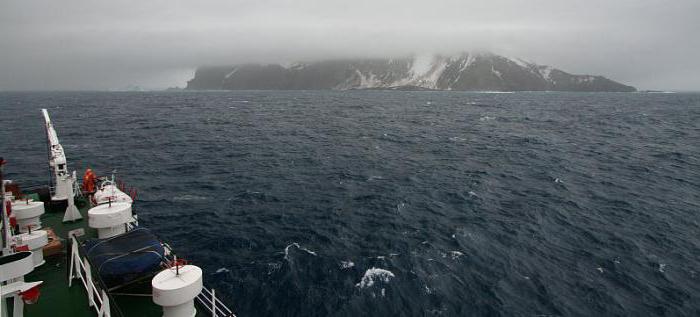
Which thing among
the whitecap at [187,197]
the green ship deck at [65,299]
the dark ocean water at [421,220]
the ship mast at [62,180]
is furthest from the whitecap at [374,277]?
the whitecap at [187,197]

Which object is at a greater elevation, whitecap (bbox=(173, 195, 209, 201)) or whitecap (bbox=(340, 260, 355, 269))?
whitecap (bbox=(173, 195, 209, 201))

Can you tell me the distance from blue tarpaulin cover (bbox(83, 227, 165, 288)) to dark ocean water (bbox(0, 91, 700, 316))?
6350 millimetres

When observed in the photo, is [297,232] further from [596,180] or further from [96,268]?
[596,180]

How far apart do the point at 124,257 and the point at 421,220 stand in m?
25.9

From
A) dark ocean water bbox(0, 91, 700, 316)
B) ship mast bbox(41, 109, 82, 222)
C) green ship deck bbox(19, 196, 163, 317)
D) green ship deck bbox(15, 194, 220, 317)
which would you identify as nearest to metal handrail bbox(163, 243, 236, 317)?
green ship deck bbox(15, 194, 220, 317)

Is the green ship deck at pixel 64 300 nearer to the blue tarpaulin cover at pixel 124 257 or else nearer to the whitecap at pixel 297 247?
the blue tarpaulin cover at pixel 124 257

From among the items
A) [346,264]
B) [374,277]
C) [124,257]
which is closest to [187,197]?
[346,264]

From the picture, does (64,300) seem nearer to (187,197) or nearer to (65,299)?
(65,299)

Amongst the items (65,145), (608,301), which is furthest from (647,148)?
(65,145)

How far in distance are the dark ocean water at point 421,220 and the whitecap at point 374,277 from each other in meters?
0.13

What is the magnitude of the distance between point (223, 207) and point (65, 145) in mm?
53874

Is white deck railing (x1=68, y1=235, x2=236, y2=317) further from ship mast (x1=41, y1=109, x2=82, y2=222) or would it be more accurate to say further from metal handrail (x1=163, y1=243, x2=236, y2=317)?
ship mast (x1=41, y1=109, x2=82, y2=222)

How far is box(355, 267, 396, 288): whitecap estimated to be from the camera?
25.5 metres

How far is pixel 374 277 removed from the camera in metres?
26.2
